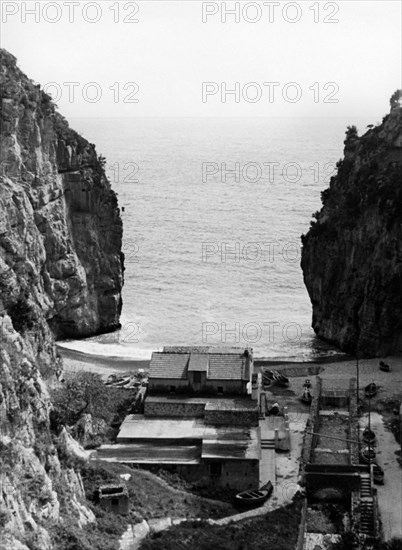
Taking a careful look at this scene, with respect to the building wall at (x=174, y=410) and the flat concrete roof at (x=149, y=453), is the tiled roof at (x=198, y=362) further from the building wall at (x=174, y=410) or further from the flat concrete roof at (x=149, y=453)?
the flat concrete roof at (x=149, y=453)

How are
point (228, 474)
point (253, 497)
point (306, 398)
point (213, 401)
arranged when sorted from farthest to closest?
point (306, 398) < point (213, 401) < point (228, 474) < point (253, 497)

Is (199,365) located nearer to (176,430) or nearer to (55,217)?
(176,430)

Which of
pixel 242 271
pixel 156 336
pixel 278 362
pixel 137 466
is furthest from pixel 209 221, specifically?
pixel 137 466

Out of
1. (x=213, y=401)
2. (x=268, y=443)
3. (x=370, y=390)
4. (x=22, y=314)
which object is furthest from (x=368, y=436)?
(x=22, y=314)

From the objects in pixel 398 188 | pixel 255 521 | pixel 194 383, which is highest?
pixel 398 188

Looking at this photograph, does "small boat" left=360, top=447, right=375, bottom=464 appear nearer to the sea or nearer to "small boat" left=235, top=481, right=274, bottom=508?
"small boat" left=235, top=481, right=274, bottom=508

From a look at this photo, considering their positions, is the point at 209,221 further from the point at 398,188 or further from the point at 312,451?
the point at 312,451

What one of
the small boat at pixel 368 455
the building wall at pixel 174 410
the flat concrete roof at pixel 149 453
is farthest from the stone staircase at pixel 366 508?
the building wall at pixel 174 410
